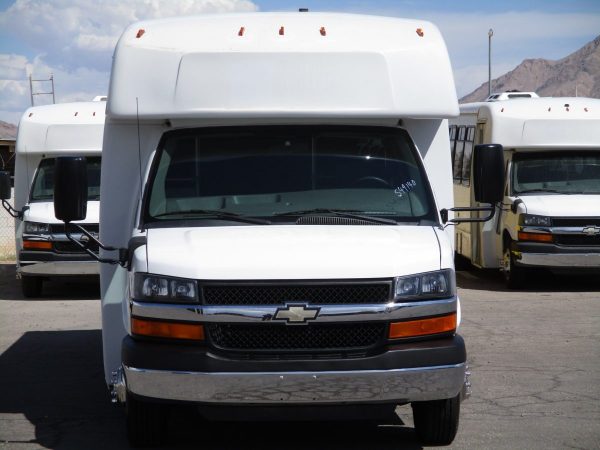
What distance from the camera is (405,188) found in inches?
291

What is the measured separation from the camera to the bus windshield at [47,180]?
16422 mm

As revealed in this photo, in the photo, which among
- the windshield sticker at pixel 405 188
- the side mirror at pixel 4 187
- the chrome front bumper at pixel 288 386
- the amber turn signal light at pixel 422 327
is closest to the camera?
the chrome front bumper at pixel 288 386

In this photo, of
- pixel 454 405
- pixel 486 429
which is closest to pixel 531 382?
pixel 486 429

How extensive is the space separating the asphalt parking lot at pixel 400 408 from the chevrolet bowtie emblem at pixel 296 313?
1.26 m

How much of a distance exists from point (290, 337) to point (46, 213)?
10.1m

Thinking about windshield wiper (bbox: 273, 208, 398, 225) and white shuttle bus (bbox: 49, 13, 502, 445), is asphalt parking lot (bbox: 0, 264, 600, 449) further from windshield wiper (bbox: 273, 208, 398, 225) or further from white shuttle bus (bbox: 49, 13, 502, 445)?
windshield wiper (bbox: 273, 208, 398, 225)

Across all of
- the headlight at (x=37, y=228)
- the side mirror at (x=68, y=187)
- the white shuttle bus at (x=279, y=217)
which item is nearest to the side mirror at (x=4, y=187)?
the headlight at (x=37, y=228)

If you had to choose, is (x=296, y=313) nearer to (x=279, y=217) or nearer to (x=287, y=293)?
(x=287, y=293)

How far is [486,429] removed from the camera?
7.61 m

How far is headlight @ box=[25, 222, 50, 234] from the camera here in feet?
51.0

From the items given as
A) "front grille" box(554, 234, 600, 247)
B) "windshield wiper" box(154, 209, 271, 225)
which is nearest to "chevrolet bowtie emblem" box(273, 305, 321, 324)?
"windshield wiper" box(154, 209, 271, 225)

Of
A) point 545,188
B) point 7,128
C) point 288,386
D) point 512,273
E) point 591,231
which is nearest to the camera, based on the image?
point 288,386

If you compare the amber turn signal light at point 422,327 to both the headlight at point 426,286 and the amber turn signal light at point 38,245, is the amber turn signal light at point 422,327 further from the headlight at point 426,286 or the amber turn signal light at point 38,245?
the amber turn signal light at point 38,245

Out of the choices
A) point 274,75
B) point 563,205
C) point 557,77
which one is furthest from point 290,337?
point 557,77
